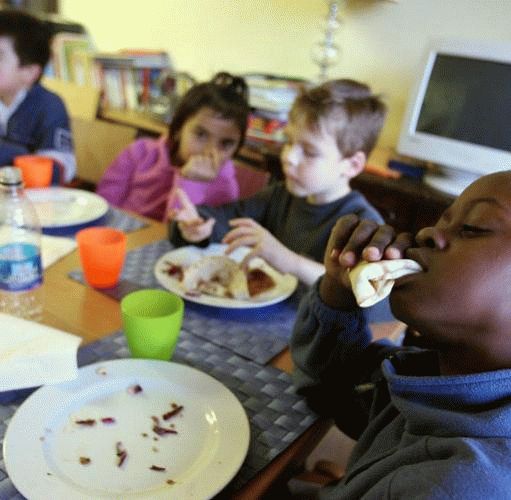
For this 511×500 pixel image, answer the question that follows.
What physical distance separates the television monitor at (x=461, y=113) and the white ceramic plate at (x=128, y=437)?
60.3 inches

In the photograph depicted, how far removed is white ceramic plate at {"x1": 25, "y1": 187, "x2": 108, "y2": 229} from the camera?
4.33 feet

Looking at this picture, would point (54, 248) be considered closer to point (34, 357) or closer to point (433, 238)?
point (34, 357)

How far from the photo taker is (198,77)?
301 cm

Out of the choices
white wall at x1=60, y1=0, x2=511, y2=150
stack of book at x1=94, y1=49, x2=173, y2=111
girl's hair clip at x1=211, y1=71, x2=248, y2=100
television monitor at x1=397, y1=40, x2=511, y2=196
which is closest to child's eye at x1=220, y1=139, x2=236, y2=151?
girl's hair clip at x1=211, y1=71, x2=248, y2=100

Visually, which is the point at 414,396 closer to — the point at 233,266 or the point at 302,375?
the point at 302,375

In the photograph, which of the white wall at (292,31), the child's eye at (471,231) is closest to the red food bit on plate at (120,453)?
the child's eye at (471,231)

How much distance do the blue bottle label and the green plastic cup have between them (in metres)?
0.21

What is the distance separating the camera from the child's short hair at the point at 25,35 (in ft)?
6.38

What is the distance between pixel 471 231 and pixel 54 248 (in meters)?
0.91

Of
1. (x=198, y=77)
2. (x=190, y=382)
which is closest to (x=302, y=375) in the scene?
(x=190, y=382)

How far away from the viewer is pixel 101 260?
1038 mm

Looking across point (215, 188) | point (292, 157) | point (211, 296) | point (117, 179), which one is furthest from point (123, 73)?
point (211, 296)

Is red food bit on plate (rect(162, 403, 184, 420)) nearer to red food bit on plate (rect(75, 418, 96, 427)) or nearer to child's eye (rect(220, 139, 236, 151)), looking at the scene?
red food bit on plate (rect(75, 418, 96, 427))

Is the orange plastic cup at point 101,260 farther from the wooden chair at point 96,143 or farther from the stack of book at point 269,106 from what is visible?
the stack of book at point 269,106
